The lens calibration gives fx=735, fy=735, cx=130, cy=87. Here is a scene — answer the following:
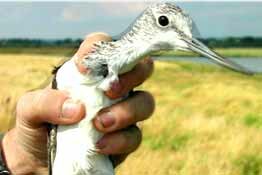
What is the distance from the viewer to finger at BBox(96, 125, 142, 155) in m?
3.61

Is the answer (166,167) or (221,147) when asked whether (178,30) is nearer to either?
(166,167)

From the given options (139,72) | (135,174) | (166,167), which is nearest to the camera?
(139,72)

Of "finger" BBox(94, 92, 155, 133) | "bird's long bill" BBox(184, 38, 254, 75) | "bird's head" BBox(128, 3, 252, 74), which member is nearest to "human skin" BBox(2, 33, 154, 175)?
"finger" BBox(94, 92, 155, 133)

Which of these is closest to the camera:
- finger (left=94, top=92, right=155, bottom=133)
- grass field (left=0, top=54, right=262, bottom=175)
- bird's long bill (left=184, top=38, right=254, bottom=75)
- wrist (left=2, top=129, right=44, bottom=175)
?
bird's long bill (left=184, top=38, right=254, bottom=75)

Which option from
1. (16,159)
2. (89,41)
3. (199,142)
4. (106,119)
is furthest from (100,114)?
(199,142)

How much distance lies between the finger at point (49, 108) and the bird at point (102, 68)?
0.13ft

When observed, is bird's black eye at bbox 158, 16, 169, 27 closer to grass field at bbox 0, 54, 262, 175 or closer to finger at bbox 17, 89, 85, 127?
finger at bbox 17, 89, 85, 127

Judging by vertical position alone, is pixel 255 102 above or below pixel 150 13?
below

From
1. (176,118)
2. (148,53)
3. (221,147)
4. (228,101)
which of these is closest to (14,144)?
(148,53)

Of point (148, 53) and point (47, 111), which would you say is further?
point (47, 111)

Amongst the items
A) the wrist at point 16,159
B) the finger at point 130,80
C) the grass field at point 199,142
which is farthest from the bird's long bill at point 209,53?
the wrist at point 16,159

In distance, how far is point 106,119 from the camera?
11.5 feet

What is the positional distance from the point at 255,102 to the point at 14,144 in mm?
19063

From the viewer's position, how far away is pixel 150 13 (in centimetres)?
321
